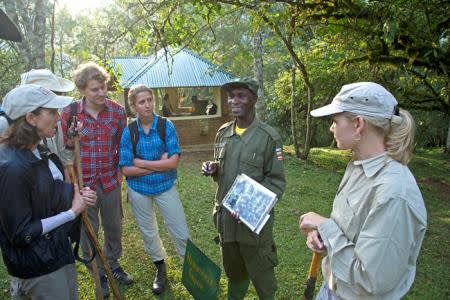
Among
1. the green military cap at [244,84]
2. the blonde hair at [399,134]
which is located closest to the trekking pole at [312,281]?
the blonde hair at [399,134]

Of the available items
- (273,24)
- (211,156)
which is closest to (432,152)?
(211,156)

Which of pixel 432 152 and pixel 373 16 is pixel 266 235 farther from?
pixel 432 152

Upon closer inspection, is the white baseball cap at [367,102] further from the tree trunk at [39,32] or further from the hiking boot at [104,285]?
the tree trunk at [39,32]

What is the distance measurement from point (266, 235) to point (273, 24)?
488 centimetres

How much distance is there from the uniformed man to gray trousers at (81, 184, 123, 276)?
124 cm

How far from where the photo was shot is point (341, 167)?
38.8 feet

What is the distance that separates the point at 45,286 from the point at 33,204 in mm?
508

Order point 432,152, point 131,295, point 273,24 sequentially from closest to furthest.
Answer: point 131,295
point 273,24
point 432,152

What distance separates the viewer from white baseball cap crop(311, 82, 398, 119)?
5.62 ft

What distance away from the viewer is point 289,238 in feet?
17.8

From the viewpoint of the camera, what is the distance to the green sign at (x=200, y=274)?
3.01 m

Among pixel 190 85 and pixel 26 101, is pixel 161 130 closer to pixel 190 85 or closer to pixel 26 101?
pixel 26 101

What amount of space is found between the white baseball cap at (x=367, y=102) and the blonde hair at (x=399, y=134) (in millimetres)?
31

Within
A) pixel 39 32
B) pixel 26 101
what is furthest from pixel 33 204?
pixel 39 32
